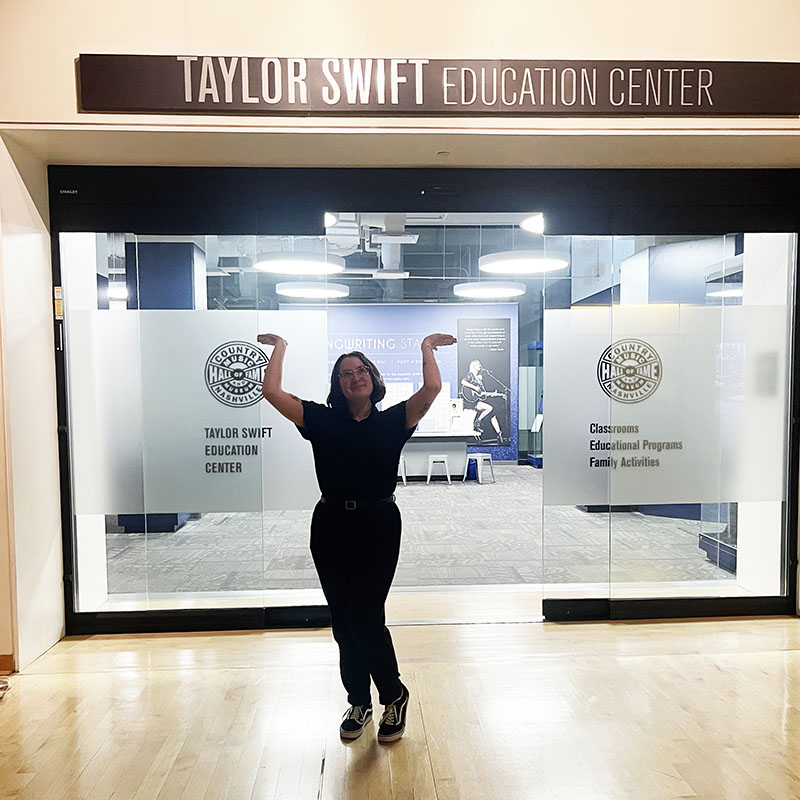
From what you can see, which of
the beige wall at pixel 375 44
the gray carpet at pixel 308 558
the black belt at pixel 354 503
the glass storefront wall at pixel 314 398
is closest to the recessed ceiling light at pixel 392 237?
the glass storefront wall at pixel 314 398

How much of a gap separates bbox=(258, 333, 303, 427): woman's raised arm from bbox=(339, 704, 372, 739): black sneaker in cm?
130

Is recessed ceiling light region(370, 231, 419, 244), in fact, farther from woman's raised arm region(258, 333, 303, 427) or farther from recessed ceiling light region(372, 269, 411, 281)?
woman's raised arm region(258, 333, 303, 427)

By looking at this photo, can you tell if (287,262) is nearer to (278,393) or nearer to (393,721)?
(278,393)

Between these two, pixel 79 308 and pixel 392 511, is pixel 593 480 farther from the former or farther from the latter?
pixel 79 308

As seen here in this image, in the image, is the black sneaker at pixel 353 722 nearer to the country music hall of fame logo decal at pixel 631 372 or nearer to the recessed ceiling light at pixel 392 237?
the country music hall of fame logo decal at pixel 631 372

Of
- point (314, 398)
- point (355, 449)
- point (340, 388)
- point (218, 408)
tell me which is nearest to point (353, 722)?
point (355, 449)

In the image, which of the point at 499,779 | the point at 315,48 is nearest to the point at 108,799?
the point at 499,779

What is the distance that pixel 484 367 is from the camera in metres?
12.4

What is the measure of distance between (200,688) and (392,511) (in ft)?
5.13

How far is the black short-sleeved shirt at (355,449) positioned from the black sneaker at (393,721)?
0.93m

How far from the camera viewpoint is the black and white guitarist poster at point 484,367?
12.4 metres

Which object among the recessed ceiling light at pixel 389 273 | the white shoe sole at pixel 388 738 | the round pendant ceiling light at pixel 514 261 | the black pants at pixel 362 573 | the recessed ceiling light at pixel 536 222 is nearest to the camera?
the black pants at pixel 362 573

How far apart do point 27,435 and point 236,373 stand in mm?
1211

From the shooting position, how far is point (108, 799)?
238 centimetres
